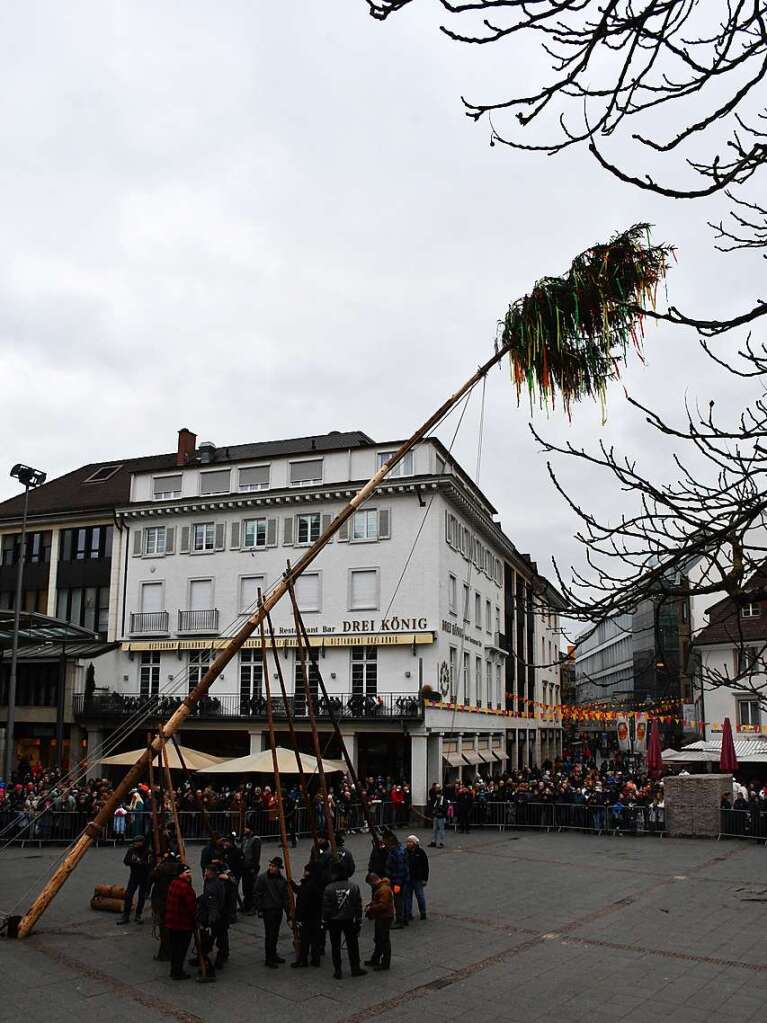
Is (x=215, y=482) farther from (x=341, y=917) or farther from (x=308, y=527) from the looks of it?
(x=341, y=917)

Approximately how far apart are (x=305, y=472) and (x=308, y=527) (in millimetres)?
2776

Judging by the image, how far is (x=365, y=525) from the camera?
40.3 meters

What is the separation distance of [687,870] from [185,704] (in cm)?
1288

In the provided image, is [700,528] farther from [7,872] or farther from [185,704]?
[7,872]

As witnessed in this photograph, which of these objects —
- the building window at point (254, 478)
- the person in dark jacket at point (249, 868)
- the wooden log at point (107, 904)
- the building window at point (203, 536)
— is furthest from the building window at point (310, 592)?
the wooden log at point (107, 904)

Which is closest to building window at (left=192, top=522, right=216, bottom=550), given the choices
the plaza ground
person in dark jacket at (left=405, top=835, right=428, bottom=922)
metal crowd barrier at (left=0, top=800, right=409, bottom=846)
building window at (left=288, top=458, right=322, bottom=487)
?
building window at (left=288, top=458, right=322, bottom=487)

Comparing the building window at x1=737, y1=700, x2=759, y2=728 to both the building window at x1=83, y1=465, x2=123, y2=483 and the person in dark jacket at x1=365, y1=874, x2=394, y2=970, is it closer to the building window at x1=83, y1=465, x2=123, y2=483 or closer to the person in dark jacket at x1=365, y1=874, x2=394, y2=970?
the building window at x1=83, y1=465, x2=123, y2=483

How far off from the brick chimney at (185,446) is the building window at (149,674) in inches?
407

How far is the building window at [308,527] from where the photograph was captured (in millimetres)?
40906

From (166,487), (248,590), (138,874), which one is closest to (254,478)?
(166,487)

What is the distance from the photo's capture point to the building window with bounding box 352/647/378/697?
38750 millimetres

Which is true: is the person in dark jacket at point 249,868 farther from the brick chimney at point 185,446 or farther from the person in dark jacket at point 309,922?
the brick chimney at point 185,446

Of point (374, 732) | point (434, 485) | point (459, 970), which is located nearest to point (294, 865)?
point (459, 970)

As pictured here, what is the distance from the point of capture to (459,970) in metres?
12.8
